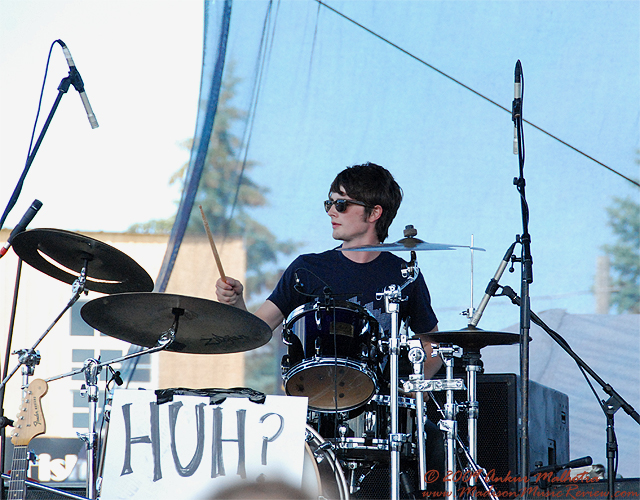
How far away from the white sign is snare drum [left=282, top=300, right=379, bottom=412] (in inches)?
14.0

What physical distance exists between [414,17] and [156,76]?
1249 mm

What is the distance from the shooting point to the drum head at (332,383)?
7.43 ft

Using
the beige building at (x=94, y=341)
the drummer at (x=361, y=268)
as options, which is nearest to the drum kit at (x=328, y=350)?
the drummer at (x=361, y=268)

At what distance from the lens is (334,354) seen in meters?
2.28

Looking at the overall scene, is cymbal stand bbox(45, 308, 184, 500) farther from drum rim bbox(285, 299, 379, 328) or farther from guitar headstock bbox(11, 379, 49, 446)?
drum rim bbox(285, 299, 379, 328)

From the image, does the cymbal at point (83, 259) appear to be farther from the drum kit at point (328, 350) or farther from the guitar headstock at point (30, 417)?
the guitar headstock at point (30, 417)

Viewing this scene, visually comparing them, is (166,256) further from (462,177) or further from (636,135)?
(636,135)

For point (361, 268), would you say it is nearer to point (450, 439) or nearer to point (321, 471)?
point (450, 439)

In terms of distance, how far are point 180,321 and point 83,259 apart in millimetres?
368

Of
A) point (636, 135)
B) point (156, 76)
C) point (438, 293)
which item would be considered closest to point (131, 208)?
point (156, 76)

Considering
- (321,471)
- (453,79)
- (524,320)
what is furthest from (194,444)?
(453,79)

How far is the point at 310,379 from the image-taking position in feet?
7.65

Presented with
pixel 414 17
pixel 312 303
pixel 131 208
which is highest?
pixel 414 17

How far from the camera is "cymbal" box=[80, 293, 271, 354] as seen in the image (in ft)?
6.94
